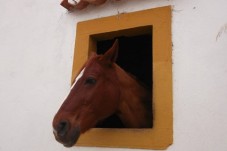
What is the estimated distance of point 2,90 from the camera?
2779mm

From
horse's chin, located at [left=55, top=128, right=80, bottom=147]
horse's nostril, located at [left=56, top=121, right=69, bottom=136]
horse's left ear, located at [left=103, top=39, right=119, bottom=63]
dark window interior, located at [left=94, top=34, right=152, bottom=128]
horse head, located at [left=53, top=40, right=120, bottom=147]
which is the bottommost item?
horse's chin, located at [left=55, top=128, right=80, bottom=147]

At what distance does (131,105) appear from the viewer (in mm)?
2141

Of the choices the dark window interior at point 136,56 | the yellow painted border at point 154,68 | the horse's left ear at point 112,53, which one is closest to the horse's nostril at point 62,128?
the yellow painted border at point 154,68

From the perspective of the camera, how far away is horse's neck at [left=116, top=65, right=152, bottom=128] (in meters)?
2.12

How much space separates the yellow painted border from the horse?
180 mm

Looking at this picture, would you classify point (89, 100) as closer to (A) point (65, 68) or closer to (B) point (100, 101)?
(B) point (100, 101)

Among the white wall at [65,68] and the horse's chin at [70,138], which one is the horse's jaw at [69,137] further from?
the white wall at [65,68]

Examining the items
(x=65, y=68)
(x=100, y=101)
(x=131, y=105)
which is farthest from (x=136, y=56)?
(x=100, y=101)

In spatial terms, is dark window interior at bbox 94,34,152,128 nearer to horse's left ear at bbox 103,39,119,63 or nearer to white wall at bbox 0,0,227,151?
white wall at bbox 0,0,227,151

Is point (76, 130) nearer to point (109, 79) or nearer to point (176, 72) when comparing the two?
point (109, 79)

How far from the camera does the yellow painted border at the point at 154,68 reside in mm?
1926

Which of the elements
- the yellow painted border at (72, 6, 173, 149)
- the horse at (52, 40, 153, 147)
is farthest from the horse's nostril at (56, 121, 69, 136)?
the yellow painted border at (72, 6, 173, 149)

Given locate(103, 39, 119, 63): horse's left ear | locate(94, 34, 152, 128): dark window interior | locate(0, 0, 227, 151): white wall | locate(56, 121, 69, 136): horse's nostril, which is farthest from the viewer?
locate(94, 34, 152, 128): dark window interior

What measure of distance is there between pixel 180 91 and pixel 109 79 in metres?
0.47
